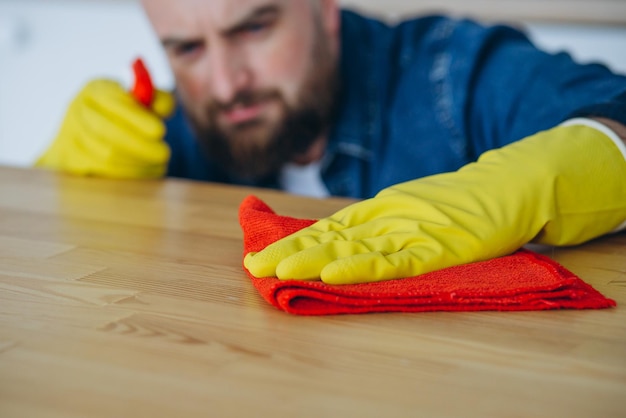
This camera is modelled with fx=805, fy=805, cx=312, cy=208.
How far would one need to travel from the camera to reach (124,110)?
1293 millimetres

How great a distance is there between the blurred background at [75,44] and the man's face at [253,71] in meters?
0.50

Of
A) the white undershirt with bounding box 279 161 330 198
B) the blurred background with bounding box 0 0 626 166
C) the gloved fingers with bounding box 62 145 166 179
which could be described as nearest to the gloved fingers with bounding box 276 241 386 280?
the gloved fingers with bounding box 62 145 166 179

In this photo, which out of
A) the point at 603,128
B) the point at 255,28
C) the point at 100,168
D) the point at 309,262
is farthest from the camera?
the point at 255,28

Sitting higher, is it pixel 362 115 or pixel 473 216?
pixel 473 216

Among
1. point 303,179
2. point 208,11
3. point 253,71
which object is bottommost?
point 303,179

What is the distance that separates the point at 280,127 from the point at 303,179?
0.56ft

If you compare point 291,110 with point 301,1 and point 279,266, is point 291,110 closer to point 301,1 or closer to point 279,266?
point 301,1

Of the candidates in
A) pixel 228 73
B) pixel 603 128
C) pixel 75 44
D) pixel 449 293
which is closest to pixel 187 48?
pixel 228 73

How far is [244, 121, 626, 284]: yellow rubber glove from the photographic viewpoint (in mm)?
662

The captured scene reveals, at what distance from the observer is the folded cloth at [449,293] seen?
2.02 feet

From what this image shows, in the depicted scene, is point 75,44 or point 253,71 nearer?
point 253,71

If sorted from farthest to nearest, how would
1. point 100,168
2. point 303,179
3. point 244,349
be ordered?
point 303,179, point 100,168, point 244,349

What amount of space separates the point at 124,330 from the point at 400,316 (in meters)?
0.21

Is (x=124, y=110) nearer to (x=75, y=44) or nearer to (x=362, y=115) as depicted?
(x=362, y=115)
